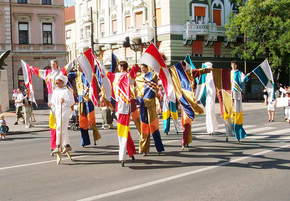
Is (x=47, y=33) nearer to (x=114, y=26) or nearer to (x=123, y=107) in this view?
(x=114, y=26)

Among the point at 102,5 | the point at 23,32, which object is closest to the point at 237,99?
the point at 23,32

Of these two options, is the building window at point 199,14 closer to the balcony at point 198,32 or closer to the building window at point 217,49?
the balcony at point 198,32

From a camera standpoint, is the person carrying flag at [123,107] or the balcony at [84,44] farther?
the balcony at [84,44]

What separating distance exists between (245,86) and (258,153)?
36.3 metres

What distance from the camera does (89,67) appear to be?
9742mm

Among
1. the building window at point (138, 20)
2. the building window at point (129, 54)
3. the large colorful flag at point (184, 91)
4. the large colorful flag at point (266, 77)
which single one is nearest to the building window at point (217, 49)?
the building window at point (138, 20)

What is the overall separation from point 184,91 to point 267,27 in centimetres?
3177

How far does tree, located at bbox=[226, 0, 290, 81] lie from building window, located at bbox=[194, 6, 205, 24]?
2.98 m

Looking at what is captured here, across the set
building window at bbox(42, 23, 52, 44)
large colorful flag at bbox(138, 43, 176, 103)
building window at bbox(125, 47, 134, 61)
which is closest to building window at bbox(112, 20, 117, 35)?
building window at bbox(125, 47, 134, 61)

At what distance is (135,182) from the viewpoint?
21.4 feet

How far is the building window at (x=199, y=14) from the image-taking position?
3953cm

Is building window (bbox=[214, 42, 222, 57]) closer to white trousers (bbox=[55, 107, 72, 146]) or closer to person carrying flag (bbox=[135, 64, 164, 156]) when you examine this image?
person carrying flag (bbox=[135, 64, 164, 156])

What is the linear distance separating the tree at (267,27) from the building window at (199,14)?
298 centimetres

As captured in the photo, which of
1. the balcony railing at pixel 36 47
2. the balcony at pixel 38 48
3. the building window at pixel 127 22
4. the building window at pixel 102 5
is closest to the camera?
the balcony railing at pixel 36 47
